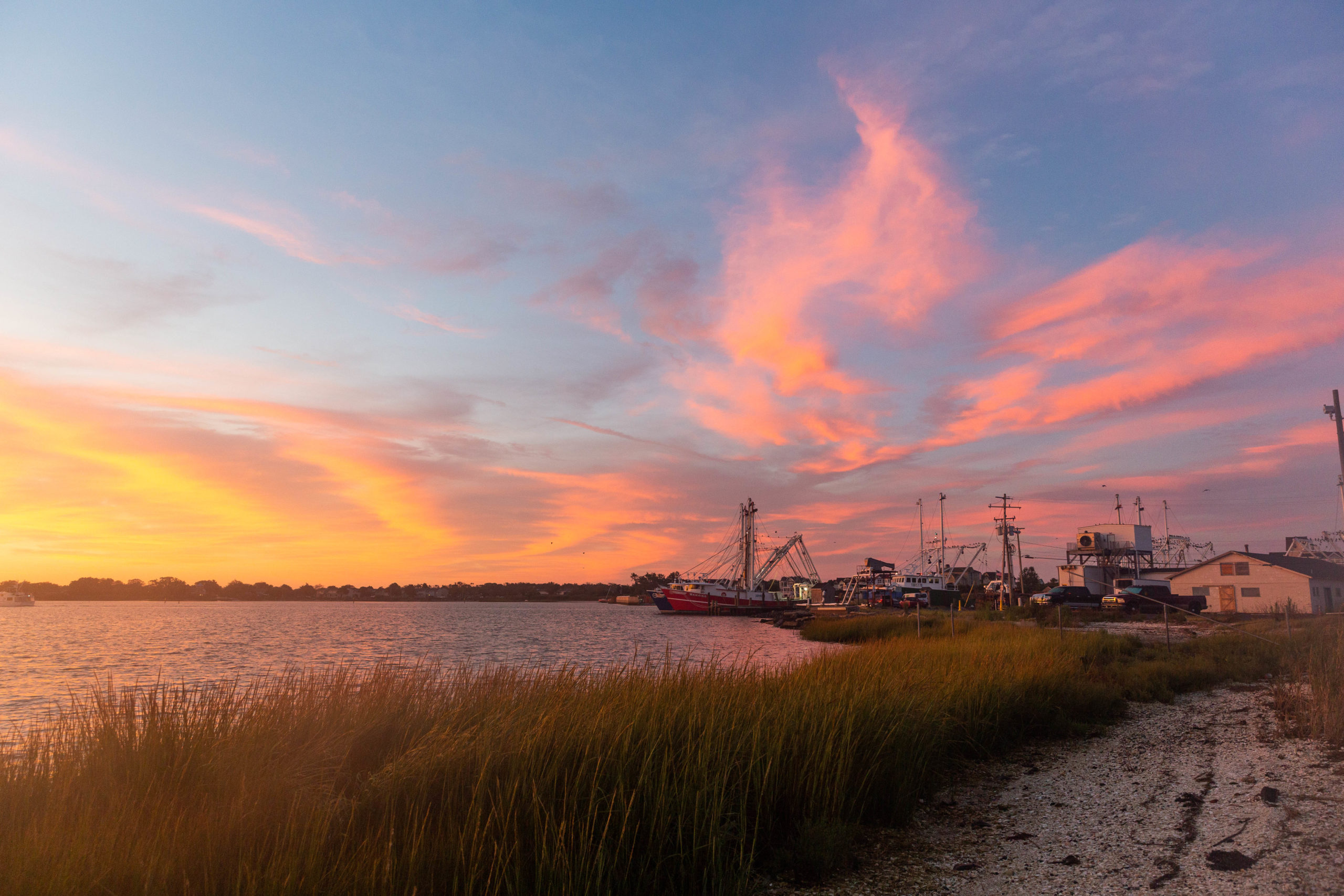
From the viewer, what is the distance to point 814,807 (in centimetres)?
758

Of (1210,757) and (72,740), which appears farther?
(1210,757)

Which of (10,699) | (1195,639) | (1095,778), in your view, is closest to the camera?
(1095,778)

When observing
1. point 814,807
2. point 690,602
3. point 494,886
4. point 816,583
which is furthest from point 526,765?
point 816,583

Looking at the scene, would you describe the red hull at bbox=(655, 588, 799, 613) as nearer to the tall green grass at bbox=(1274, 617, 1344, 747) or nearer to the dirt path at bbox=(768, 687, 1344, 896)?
the tall green grass at bbox=(1274, 617, 1344, 747)

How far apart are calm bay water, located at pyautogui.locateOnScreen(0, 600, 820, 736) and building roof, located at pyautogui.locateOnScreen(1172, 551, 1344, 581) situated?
1414 inches

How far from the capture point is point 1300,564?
5300cm

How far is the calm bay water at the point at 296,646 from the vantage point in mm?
26672

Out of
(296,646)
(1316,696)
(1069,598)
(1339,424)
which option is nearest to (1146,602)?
(1069,598)

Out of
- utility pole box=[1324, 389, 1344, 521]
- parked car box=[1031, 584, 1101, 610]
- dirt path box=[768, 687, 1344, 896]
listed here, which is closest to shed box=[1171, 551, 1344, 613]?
parked car box=[1031, 584, 1101, 610]

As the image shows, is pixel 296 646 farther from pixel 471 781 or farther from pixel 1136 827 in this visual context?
pixel 1136 827

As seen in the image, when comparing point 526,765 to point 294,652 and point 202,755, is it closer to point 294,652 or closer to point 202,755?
point 202,755

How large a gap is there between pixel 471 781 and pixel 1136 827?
702cm

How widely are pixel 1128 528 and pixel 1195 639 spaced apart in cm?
6180

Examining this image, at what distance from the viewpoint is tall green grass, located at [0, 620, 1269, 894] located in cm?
486
